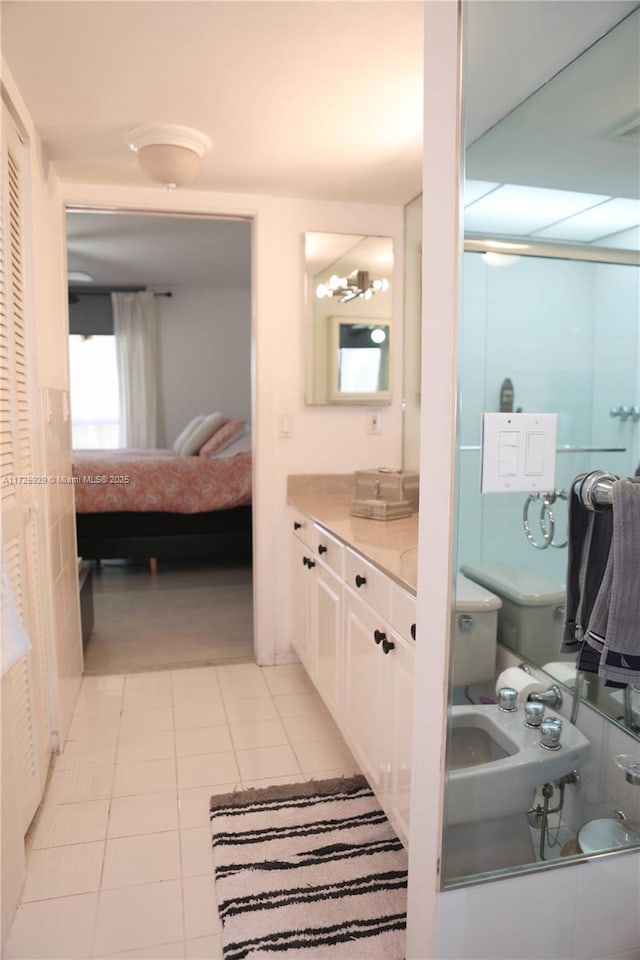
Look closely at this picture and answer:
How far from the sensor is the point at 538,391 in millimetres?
1233

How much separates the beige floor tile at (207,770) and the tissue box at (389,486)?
1123 millimetres

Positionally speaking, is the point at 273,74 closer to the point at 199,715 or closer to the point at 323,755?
the point at 323,755

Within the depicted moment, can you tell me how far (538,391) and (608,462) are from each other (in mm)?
230

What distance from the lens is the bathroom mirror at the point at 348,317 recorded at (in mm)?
3227

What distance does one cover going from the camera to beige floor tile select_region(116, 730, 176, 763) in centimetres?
246

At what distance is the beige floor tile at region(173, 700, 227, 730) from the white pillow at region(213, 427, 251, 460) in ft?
8.76

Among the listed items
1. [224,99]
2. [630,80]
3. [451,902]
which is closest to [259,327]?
[224,99]

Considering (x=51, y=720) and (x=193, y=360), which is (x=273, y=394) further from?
(x=193, y=360)

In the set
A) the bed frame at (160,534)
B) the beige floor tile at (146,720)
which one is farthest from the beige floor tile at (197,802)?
the bed frame at (160,534)

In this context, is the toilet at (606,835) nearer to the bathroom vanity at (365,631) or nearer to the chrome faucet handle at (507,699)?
the chrome faucet handle at (507,699)

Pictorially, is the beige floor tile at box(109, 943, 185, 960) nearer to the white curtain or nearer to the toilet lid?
the toilet lid

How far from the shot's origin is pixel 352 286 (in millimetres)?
3277

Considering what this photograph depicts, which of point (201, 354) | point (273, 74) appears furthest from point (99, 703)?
point (201, 354)

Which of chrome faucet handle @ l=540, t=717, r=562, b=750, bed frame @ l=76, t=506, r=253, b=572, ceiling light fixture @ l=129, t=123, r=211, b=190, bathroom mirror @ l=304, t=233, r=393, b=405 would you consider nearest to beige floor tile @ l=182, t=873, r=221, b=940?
chrome faucet handle @ l=540, t=717, r=562, b=750
